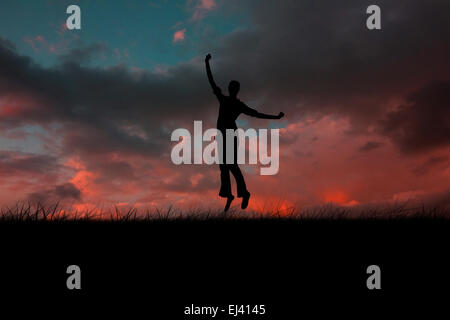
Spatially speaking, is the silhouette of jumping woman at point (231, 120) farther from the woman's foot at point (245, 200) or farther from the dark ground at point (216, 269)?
the dark ground at point (216, 269)

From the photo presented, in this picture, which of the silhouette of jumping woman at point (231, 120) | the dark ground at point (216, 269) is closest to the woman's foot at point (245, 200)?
A: the silhouette of jumping woman at point (231, 120)

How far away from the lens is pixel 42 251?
618 centimetres

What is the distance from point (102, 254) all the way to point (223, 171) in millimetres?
4211

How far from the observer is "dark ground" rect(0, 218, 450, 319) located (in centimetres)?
504

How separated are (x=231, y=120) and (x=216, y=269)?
4743 millimetres

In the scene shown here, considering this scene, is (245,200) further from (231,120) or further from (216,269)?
(216,269)

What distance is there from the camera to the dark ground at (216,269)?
5.04 meters

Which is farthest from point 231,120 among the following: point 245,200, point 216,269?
point 216,269

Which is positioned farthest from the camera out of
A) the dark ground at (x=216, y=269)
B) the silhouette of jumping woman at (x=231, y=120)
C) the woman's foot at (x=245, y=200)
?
the woman's foot at (x=245, y=200)

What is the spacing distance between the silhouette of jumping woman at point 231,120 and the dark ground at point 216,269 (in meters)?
2.08

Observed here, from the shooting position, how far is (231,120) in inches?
380
